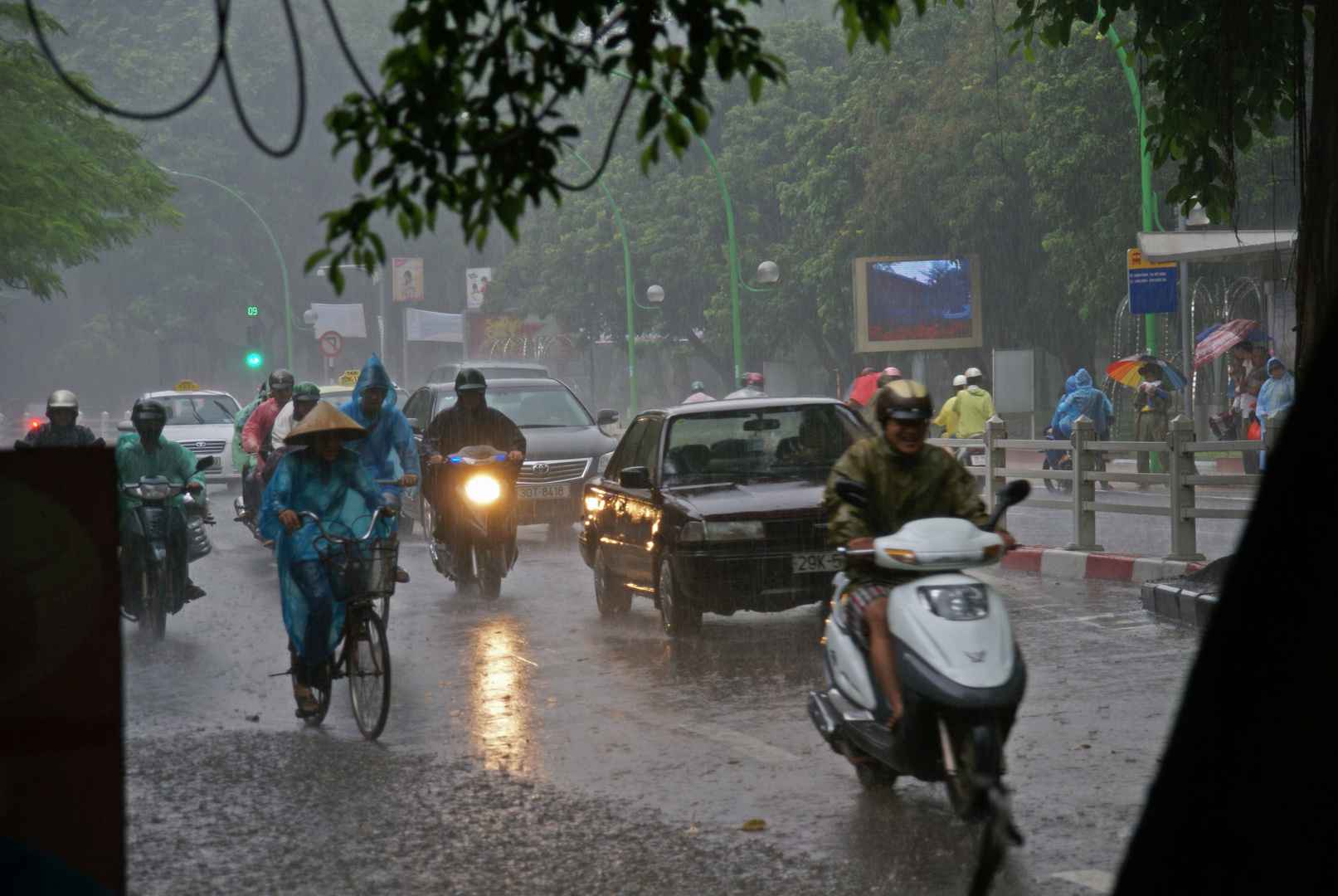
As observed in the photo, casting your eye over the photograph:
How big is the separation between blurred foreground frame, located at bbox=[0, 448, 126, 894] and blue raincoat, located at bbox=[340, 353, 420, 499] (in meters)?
8.02

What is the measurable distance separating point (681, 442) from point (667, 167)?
39.4 m

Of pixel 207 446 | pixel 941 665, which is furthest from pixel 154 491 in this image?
pixel 207 446

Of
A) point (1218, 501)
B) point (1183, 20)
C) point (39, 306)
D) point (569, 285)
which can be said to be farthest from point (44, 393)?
point (1183, 20)

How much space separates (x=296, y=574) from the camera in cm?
714

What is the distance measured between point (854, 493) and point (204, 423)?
23.0m

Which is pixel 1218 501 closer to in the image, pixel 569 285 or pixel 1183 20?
pixel 1183 20

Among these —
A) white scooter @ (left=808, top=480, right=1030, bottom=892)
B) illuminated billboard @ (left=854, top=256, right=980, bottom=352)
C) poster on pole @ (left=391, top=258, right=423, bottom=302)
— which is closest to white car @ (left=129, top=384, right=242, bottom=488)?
illuminated billboard @ (left=854, top=256, right=980, bottom=352)

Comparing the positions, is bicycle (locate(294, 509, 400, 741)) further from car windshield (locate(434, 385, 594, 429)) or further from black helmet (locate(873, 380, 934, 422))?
car windshield (locate(434, 385, 594, 429))

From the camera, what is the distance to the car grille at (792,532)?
907cm

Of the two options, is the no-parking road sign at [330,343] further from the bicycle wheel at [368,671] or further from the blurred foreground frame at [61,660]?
the blurred foreground frame at [61,660]

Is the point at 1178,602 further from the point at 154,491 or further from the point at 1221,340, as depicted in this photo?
the point at 1221,340

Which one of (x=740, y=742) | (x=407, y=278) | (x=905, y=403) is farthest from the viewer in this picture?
(x=407, y=278)

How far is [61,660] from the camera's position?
7.96 ft

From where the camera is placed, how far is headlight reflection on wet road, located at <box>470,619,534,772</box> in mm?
6543
